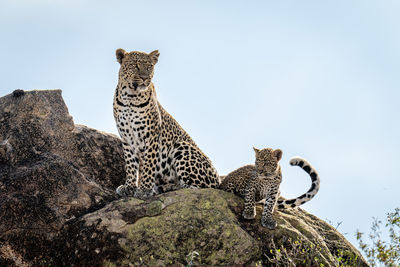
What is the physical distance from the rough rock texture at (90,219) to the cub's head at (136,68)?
1.94 metres

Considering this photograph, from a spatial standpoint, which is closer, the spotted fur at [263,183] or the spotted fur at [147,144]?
the spotted fur at [263,183]

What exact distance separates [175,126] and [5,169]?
413 centimetres

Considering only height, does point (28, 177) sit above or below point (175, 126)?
below

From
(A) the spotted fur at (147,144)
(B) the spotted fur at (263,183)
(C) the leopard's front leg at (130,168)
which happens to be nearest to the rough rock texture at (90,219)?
(B) the spotted fur at (263,183)

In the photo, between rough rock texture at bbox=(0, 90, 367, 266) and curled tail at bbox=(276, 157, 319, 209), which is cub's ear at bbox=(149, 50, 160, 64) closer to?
rough rock texture at bbox=(0, 90, 367, 266)

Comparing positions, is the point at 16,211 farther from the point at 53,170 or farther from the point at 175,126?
the point at 175,126

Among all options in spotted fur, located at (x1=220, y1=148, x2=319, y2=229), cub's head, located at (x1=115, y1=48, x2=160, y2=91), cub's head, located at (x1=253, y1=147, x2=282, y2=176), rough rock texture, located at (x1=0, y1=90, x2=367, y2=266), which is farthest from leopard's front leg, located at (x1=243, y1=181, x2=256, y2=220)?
cub's head, located at (x1=115, y1=48, x2=160, y2=91)

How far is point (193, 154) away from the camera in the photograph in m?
12.8

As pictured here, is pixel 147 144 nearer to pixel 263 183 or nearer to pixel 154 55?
pixel 154 55

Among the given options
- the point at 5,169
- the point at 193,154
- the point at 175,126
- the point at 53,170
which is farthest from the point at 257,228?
the point at 5,169

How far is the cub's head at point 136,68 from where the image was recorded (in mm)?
12156

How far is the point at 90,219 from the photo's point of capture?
1052 cm

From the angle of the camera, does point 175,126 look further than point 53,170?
Yes

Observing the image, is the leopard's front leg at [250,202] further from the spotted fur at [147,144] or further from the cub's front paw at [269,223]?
the spotted fur at [147,144]
